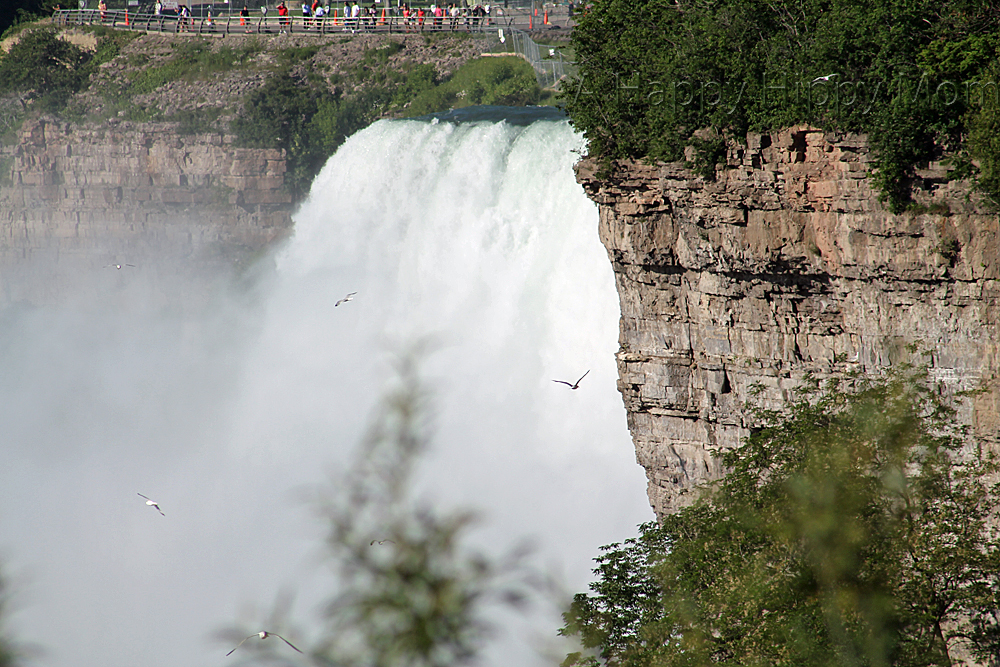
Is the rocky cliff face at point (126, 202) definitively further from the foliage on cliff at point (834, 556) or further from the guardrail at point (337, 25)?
the foliage on cliff at point (834, 556)

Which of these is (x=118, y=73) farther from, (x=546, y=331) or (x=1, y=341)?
(x=546, y=331)

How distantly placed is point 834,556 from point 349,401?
2374 cm

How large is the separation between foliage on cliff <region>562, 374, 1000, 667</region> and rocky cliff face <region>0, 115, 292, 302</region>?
4237 centimetres

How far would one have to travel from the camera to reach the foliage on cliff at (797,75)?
13.5m

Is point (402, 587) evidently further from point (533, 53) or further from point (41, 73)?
point (41, 73)

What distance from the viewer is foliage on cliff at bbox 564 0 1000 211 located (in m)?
13.5

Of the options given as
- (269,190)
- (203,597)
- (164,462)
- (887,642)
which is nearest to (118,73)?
(269,190)

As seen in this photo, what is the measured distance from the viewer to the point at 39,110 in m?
57.7

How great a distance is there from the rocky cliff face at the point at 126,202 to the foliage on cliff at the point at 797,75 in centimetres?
3817

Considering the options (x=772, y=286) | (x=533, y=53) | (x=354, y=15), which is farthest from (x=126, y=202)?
(x=772, y=286)

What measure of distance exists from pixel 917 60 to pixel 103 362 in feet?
143

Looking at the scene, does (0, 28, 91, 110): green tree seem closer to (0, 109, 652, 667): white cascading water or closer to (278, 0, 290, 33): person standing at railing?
(278, 0, 290, 33): person standing at railing

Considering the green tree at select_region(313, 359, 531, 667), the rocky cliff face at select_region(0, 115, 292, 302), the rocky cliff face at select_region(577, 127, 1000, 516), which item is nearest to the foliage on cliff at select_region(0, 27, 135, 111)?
the rocky cliff face at select_region(0, 115, 292, 302)

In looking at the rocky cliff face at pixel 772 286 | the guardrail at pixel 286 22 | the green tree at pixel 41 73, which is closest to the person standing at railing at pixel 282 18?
the guardrail at pixel 286 22
